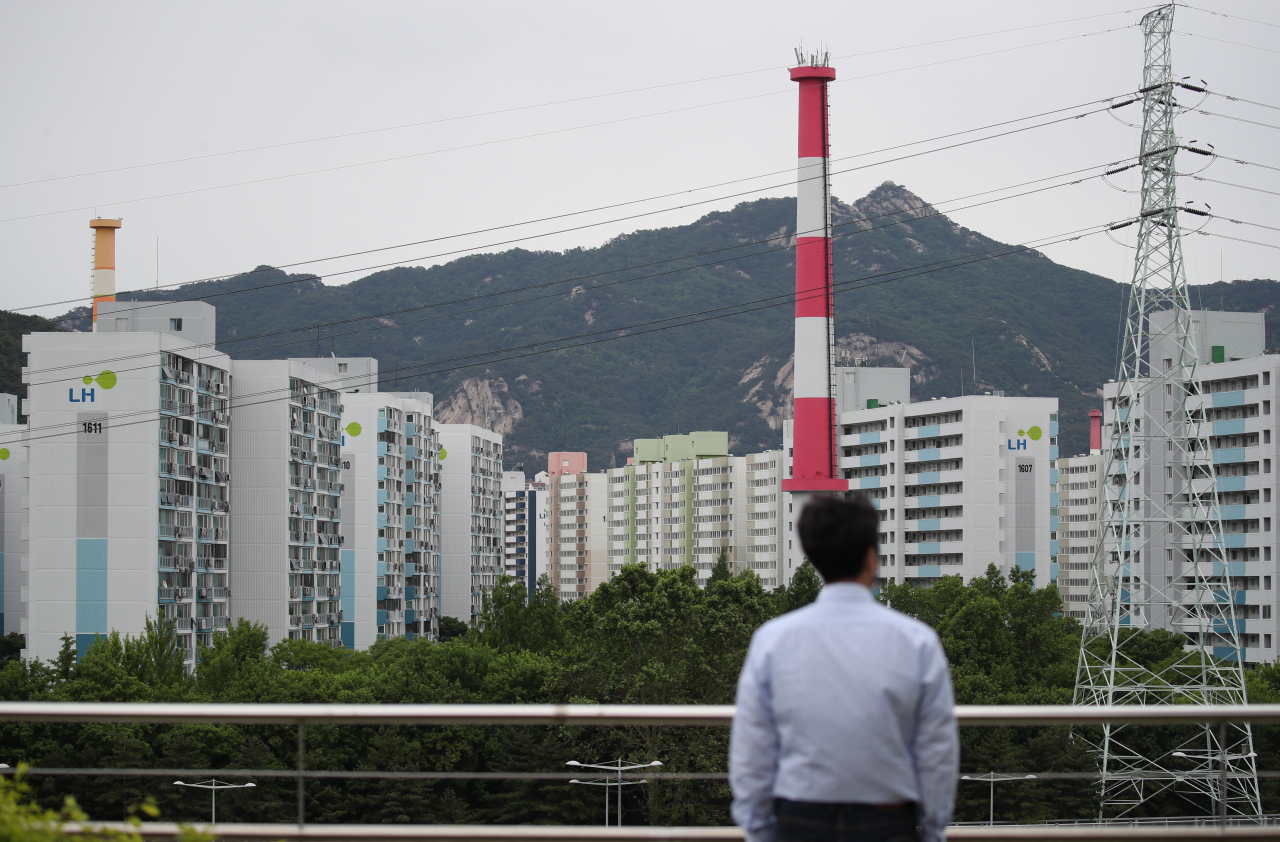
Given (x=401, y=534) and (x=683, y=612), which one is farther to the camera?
(x=401, y=534)

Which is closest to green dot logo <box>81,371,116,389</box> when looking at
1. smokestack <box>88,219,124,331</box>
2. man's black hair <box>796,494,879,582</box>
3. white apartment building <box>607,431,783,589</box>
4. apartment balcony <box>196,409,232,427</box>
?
apartment balcony <box>196,409,232,427</box>

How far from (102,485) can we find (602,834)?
65.8 metres

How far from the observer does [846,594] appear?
5.13 meters

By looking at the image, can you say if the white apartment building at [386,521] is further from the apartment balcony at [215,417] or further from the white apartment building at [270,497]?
the apartment balcony at [215,417]

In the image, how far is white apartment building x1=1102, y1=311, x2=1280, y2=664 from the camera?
93.2 metres

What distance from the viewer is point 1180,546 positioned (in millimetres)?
92312

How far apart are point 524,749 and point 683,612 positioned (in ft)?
39.3

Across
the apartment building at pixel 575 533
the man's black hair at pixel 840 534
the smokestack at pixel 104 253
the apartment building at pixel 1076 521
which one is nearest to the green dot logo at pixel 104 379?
the smokestack at pixel 104 253

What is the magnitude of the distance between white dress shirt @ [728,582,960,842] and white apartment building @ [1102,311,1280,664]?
92.2 meters

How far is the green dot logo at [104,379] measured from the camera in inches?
2650

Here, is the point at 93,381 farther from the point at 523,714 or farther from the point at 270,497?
the point at 523,714

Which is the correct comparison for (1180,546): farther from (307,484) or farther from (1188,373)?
(307,484)

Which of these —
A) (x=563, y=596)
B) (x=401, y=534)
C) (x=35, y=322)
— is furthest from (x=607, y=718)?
(x=563, y=596)

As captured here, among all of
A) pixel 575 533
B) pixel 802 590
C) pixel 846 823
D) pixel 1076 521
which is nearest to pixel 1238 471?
pixel 802 590
